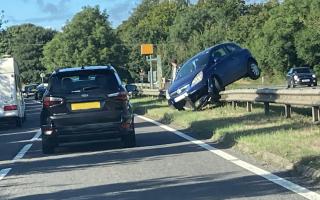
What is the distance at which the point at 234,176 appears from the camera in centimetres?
1015

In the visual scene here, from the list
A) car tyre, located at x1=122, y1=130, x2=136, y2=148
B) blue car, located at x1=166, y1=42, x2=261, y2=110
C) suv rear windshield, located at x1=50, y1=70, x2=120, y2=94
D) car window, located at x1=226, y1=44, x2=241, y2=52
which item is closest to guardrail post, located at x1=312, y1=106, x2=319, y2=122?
car tyre, located at x1=122, y1=130, x2=136, y2=148

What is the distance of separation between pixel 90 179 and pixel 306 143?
12.7ft

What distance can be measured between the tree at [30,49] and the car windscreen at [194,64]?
112 meters

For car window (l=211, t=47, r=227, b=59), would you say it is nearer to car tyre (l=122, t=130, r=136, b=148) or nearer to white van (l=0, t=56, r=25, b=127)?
white van (l=0, t=56, r=25, b=127)

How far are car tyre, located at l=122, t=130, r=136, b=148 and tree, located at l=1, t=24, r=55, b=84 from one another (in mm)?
121196

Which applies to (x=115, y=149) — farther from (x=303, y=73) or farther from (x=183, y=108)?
(x=303, y=73)

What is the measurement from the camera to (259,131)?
1472cm

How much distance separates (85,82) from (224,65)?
9.90m

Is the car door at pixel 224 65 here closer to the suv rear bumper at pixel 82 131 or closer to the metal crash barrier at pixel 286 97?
the metal crash barrier at pixel 286 97

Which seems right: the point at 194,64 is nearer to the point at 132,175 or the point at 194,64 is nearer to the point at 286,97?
the point at 286,97

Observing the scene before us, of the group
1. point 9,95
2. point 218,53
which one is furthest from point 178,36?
point 218,53

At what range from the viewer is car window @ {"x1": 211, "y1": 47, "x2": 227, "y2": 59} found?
24.0m

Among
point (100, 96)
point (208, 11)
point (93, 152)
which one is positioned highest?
point (208, 11)

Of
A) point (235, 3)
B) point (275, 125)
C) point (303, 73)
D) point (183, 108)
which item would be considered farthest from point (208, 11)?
point (275, 125)
